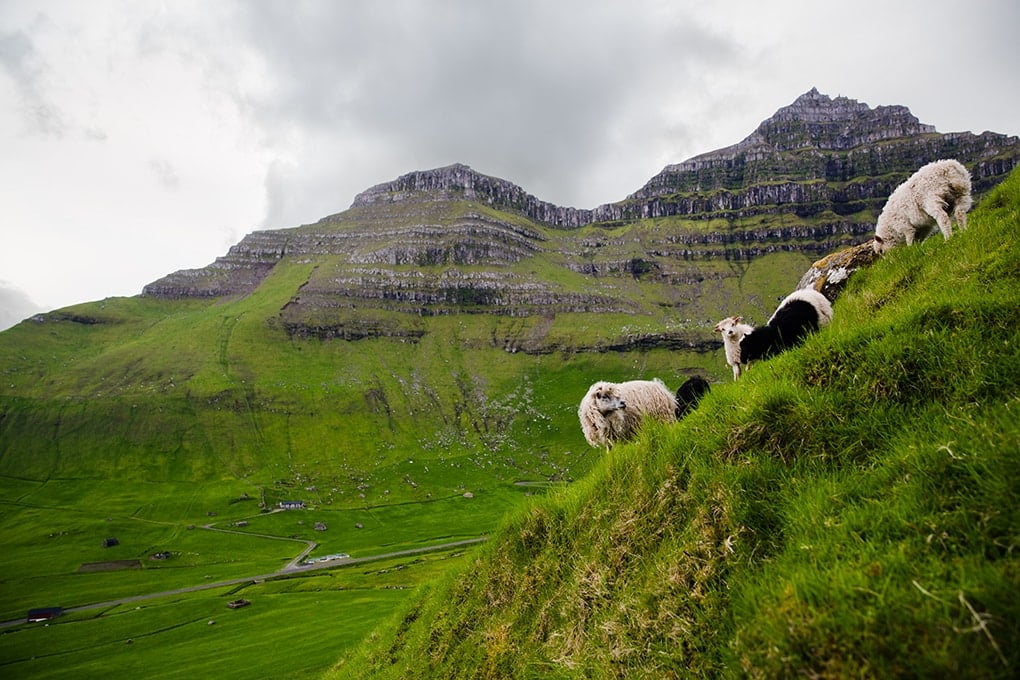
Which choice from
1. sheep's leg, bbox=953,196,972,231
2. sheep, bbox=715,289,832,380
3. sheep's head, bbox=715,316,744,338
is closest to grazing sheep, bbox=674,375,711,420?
sheep, bbox=715,289,832,380

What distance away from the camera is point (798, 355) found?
6.52m

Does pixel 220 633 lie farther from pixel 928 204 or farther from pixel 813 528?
pixel 928 204

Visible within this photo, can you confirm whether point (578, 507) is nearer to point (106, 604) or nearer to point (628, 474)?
point (628, 474)

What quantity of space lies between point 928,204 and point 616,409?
1044 centimetres

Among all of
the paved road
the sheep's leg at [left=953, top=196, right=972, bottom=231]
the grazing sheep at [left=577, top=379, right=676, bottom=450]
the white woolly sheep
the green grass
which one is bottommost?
the paved road

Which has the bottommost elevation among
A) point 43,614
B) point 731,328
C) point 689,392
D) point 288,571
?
point 288,571

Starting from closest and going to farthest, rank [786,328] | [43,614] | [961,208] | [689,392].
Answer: [961,208], [786,328], [689,392], [43,614]

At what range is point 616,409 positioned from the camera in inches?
590

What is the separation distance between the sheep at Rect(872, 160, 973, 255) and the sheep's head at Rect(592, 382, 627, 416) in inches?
342

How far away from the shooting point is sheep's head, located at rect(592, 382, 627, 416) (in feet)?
49.1

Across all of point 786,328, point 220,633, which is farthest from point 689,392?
point 220,633

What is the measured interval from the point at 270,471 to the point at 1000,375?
8828 inches

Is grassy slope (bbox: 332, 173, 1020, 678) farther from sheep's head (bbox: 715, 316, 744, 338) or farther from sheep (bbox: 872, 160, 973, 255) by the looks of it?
sheep's head (bbox: 715, 316, 744, 338)

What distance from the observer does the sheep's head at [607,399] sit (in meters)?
15.0
